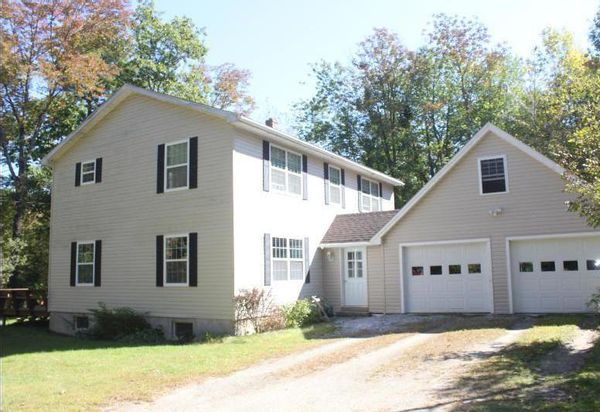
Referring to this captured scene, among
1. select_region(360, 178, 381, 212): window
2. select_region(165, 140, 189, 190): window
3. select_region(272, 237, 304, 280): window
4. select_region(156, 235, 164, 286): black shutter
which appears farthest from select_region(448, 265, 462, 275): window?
select_region(156, 235, 164, 286): black shutter

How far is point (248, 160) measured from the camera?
54.8 feet

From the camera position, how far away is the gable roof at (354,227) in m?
19.7

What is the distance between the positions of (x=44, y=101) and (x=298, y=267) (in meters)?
16.5

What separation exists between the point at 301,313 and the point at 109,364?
716 cm

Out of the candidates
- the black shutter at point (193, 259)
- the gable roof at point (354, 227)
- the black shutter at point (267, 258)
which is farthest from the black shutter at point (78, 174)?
the gable roof at point (354, 227)

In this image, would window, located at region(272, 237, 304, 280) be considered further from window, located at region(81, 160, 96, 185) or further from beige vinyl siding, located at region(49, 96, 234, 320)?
window, located at region(81, 160, 96, 185)

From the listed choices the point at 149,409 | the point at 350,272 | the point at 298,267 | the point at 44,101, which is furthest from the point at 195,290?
the point at 44,101

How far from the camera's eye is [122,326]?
16891 millimetres

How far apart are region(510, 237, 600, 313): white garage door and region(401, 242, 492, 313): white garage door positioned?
0.94 m

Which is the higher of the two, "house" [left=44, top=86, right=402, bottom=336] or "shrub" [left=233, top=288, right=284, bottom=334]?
"house" [left=44, top=86, right=402, bottom=336]

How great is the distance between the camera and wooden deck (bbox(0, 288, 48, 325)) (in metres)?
21.0

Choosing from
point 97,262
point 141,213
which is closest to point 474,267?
point 141,213

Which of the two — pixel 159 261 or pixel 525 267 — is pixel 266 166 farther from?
pixel 525 267

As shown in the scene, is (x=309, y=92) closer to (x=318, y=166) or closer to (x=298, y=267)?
(x=318, y=166)
